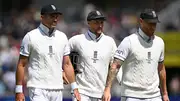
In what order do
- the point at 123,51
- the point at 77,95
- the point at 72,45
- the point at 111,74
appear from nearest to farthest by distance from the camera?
the point at 123,51, the point at 111,74, the point at 77,95, the point at 72,45

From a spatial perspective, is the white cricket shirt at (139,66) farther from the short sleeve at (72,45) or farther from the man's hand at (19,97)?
the man's hand at (19,97)

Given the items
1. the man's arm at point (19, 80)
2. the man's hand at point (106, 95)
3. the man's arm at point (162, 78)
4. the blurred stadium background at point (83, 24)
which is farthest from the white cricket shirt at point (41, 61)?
the blurred stadium background at point (83, 24)

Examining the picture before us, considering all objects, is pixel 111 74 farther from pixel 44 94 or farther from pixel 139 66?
pixel 44 94

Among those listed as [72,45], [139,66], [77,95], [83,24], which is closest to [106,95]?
[77,95]

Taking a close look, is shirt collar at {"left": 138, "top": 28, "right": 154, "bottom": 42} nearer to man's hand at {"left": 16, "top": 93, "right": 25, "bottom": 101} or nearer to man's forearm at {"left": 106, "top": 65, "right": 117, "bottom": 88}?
man's forearm at {"left": 106, "top": 65, "right": 117, "bottom": 88}

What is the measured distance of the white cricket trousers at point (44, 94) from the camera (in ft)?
34.0

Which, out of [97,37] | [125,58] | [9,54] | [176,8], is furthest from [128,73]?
[176,8]

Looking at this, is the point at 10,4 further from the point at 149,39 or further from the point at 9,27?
the point at 149,39

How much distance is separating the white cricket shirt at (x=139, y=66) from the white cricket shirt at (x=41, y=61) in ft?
2.93

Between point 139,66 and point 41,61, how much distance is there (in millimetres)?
1382

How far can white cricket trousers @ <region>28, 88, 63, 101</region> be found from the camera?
34.0 ft

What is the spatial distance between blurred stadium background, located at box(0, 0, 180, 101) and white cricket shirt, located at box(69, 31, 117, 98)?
791cm

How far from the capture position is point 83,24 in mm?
20469

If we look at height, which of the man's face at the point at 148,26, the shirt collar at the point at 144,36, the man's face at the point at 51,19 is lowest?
the shirt collar at the point at 144,36
